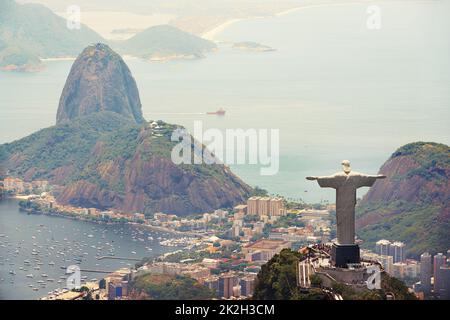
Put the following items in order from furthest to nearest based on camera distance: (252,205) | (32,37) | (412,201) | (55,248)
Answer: (32,37), (252,205), (55,248), (412,201)

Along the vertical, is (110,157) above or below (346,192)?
above

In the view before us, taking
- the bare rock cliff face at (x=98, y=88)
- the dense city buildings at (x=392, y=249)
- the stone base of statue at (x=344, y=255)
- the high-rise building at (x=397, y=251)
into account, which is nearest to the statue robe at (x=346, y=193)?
the stone base of statue at (x=344, y=255)

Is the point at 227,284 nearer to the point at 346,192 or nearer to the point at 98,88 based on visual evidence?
the point at 346,192

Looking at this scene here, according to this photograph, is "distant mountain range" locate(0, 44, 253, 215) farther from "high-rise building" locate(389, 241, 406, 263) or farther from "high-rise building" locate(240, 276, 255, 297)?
"high-rise building" locate(240, 276, 255, 297)

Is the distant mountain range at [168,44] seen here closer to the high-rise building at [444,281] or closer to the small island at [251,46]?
the small island at [251,46]

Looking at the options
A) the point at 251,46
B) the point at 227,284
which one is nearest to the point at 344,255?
the point at 227,284

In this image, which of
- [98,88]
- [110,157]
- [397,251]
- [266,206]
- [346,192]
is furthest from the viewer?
[98,88]

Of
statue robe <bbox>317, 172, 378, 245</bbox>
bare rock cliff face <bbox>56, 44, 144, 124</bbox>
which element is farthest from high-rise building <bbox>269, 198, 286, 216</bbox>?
statue robe <bbox>317, 172, 378, 245</bbox>
